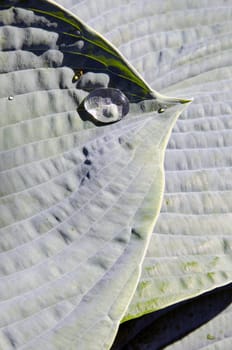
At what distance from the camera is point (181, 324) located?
86 centimetres

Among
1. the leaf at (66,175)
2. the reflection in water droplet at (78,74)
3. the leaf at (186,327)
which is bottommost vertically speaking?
the leaf at (186,327)

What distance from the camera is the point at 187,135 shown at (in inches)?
34.2

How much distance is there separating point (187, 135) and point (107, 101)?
171 mm

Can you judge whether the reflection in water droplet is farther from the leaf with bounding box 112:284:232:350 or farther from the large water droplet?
Result: the leaf with bounding box 112:284:232:350

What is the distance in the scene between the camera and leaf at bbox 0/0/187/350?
64 centimetres

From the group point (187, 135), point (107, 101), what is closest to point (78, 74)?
point (107, 101)

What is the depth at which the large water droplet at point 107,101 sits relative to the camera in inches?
29.5

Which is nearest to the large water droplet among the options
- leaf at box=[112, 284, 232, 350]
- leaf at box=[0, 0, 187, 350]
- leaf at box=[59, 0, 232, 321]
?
leaf at box=[0, 0, 187, 350]

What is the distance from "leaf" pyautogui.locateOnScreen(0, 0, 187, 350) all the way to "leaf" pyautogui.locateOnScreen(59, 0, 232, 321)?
0.33ft

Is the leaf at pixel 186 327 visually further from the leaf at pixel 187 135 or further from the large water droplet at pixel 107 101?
the large water droplet at pixel 107 101

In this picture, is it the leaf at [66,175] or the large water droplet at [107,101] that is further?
the large water droplet at [107,101]

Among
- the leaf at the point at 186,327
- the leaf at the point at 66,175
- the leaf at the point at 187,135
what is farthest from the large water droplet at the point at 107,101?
the leaf at the point at 186,327

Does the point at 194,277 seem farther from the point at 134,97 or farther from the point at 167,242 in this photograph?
the point at 134,97

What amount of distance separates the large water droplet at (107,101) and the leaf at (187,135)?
12cm
